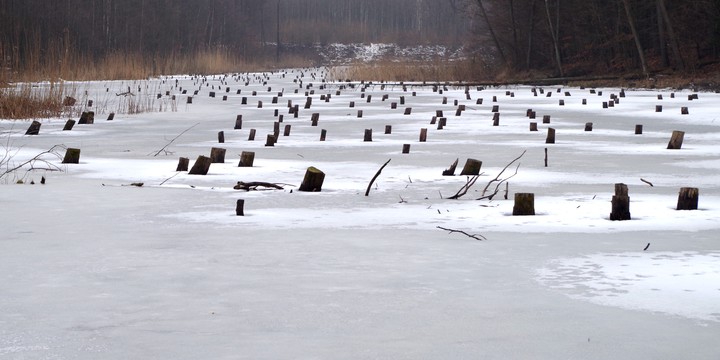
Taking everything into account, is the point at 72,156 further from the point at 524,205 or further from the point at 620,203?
the point at 620,203

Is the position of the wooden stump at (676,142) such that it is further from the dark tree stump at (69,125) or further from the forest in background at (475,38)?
the forest in background at (475,38)

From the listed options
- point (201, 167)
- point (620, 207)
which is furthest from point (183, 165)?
point (620, 207)

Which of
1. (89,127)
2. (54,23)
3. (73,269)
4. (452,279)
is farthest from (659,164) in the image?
(54,23)

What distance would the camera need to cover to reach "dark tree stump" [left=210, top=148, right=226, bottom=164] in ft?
35.8

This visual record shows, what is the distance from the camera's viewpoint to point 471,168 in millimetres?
9844

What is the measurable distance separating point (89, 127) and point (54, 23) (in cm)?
4518

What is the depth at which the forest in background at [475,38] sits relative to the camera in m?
36.6

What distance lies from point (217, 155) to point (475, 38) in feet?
147

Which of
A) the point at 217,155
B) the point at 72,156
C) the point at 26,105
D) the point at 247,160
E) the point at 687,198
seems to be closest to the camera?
the point at 687,198

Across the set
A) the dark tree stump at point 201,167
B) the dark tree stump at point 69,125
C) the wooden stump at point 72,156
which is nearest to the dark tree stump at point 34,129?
the dark tree stump at point 69,125

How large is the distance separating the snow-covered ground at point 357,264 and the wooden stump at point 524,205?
2.6 inches

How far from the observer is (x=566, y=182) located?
9445mm

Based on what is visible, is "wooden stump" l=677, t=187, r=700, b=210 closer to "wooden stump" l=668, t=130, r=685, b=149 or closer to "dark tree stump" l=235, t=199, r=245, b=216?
"dark tree stump" l=235, t=199, r=245, b=216

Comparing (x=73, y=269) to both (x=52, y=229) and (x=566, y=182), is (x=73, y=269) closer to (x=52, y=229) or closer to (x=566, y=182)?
(x=52, y=229)
